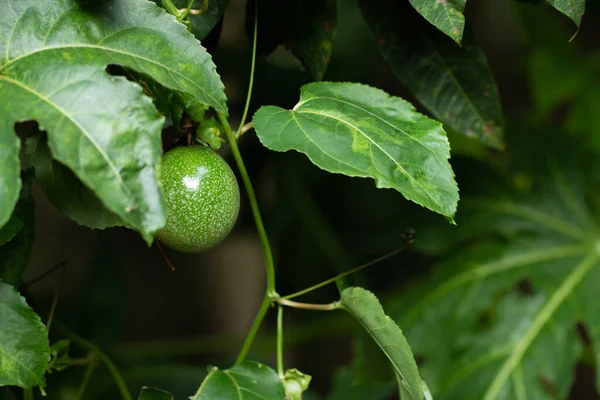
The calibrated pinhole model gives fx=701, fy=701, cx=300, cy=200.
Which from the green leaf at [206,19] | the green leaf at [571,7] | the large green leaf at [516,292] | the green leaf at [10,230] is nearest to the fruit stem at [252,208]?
the green leaf at [206,19]

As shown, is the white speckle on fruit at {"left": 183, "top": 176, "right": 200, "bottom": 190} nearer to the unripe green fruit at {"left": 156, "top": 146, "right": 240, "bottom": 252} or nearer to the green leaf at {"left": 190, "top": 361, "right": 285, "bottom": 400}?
the unripe green fruit at {"left": 156, "top": 146, "right": 240, "bottom": 252}

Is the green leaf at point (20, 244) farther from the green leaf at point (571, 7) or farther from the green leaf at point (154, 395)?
the green leaf at point (571, 7)

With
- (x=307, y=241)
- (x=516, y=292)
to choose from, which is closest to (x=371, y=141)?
(x=516, y=292)

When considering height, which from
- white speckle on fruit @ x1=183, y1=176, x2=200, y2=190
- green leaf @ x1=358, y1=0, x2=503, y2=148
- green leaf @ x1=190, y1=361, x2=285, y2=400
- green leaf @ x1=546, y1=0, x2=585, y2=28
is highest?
green leaf @ x1=546, y1=0, x2=585, y2=28

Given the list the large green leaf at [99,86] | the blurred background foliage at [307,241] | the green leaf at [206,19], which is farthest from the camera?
the blurred background foliage at [307,241]

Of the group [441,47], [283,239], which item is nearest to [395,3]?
[441,47]

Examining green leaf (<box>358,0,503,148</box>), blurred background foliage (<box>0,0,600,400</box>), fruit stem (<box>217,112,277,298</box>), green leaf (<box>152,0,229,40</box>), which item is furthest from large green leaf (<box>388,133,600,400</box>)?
green leaf (<box>152,0,229,40</box>)

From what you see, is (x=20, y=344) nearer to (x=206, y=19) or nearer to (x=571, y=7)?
(x=206, y=19)
